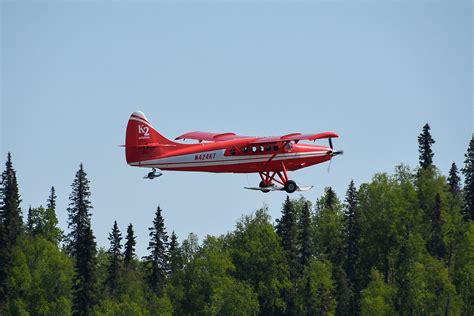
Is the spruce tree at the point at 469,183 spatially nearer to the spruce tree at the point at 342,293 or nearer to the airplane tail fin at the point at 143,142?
the spruce tree at the point at 342,293

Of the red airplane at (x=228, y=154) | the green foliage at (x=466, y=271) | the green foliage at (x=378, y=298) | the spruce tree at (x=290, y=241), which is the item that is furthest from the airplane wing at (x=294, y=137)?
the spruce tree at (x=290, y=241)

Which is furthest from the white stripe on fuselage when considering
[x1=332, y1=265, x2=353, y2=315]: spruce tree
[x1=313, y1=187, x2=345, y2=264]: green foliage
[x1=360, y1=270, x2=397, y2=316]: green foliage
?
[x1=313, y1=187, x2=345, y2=264]: green foliage

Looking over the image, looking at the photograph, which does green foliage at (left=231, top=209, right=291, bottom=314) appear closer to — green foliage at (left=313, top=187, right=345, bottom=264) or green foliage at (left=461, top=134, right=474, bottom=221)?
green foliage at (left=313, top=187, right=345, bottom=264)

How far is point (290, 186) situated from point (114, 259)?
65.2 meters

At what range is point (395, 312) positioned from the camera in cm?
15250

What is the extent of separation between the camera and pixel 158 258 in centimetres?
15875

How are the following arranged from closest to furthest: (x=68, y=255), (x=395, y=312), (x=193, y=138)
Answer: (x=193, y=138) → (x=395, y=312) → (x=68, y=255)

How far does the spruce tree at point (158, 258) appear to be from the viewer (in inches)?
6230

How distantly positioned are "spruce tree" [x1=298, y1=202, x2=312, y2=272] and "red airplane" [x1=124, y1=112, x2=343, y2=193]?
6438 cm

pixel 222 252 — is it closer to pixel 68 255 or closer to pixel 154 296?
pixel 154 296

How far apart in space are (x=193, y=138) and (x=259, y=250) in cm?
5666

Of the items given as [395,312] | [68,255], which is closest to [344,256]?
[395,312]

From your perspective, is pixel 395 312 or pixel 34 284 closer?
pixel 395 312

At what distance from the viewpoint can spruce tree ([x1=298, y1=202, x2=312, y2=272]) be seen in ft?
533
